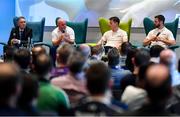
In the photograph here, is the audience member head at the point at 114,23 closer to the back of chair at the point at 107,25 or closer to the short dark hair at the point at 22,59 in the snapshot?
the back of chair at the point at 107,25

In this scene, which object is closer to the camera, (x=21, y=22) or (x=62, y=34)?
(x=21, y=22)

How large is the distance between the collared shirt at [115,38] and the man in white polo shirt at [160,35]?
18.4 inches

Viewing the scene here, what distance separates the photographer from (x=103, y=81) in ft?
7.79

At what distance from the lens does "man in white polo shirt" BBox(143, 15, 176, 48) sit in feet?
23.4

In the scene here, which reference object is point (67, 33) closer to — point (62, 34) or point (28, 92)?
point (62, 34)

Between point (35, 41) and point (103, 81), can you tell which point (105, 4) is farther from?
point (103, 81)

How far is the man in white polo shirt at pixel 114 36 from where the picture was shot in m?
7.52

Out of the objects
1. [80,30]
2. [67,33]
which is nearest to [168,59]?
[67,33]

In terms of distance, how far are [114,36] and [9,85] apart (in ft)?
18.3

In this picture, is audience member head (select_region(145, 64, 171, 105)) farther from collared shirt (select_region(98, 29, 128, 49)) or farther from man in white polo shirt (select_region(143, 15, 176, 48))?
collared shirt (select_region(98, 29, 128, 49))

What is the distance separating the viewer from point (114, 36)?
7.60m

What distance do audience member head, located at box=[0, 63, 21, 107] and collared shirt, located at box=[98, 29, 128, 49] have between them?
5.44 m

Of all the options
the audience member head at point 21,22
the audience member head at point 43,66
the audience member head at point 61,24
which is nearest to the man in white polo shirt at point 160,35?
the audience member head at point 61,24

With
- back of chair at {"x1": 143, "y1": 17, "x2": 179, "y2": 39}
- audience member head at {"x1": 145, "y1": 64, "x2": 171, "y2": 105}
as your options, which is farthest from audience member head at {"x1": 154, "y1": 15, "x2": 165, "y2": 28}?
audience member head at {"x1": 145, "y1": 64, "x2": 171, "y2": 105}
